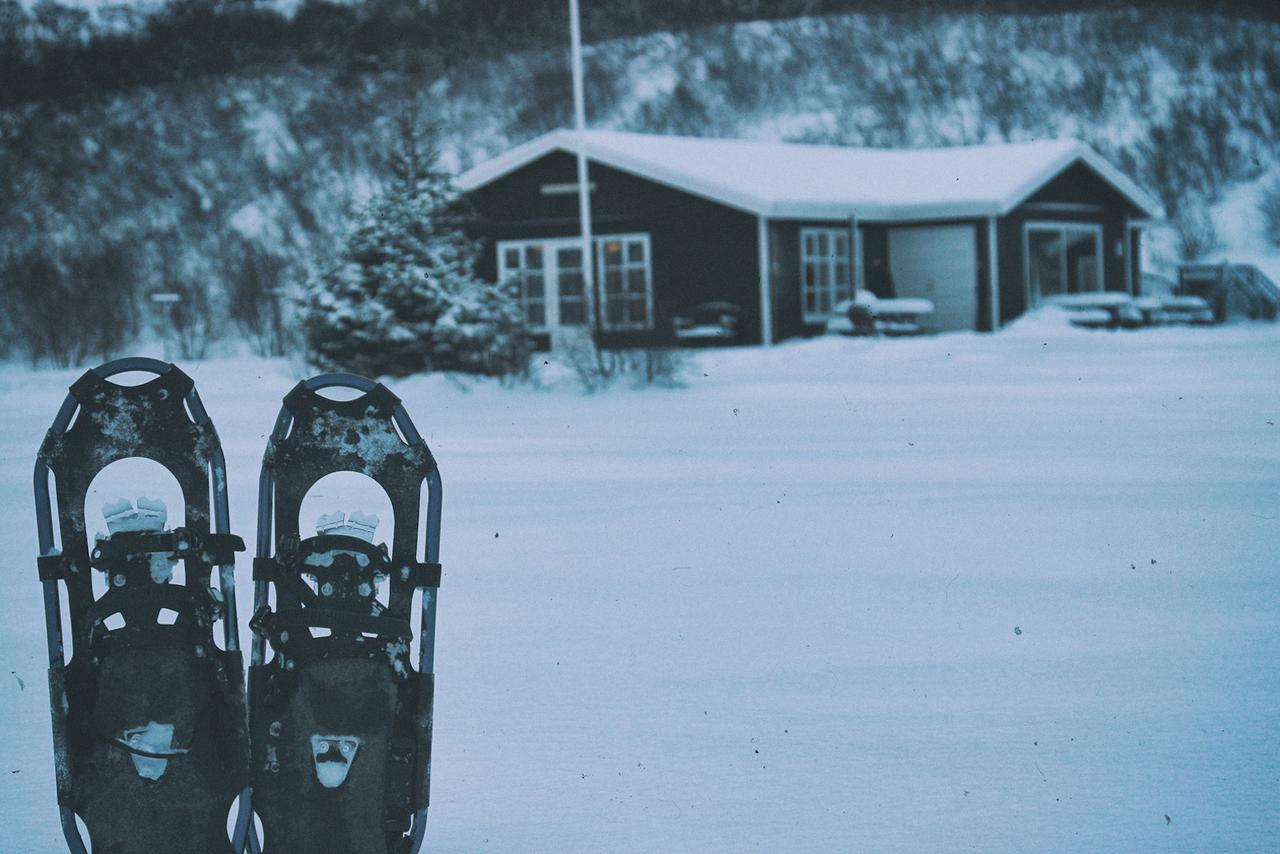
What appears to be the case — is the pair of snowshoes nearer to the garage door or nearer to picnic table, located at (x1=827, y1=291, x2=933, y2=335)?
picnic table, located at (x1=827, y1=291, x2=933, y2=335)

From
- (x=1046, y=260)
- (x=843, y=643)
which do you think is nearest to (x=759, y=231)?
(x=1046, y=260)

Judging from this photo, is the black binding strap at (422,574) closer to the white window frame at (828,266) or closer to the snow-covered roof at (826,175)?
the snow-covered roof at (826,175)

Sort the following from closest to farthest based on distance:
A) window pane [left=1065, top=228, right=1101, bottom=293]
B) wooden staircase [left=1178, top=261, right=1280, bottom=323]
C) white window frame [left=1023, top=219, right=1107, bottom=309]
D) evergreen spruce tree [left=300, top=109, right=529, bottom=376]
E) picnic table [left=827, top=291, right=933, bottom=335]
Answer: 1. evergreen spruce tree [left=300, top=109, right=529, bottom=376]
2. picnic table [left=827, top=291, right=933, bottom=335]
3. white window frame [left=1023, top=219, right=1107, bottom=309]
4. window pane [left=1065, top=228, right=1101, bottom=293]
5. wooden staircase [left=1178, top=261, right=1280, bottom=323]

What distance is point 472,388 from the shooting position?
15531 millimetres

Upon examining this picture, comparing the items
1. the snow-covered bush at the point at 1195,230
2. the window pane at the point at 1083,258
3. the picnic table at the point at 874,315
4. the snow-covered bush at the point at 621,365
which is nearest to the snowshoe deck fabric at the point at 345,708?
the snow-covered bush at the point at 621,365

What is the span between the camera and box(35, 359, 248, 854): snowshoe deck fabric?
3.07m

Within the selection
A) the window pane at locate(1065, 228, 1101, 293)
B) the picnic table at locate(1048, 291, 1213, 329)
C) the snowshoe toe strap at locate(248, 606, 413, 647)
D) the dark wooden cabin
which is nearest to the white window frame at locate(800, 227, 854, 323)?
the dark wooden cabin

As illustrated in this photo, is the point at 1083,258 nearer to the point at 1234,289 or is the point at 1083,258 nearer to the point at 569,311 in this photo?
the point at 1234,289

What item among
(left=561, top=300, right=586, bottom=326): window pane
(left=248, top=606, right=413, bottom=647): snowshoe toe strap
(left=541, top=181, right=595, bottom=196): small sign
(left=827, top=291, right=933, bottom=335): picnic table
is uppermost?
(left=541, top=181, right=595, bottom=196): small sign

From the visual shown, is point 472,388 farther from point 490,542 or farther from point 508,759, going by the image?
point 508,759

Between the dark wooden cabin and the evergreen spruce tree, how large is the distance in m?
6.01

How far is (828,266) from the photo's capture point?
2562 cm

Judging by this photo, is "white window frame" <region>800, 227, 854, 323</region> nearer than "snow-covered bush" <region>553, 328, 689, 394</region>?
No

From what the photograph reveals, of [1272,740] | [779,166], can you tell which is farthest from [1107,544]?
[779,166]
